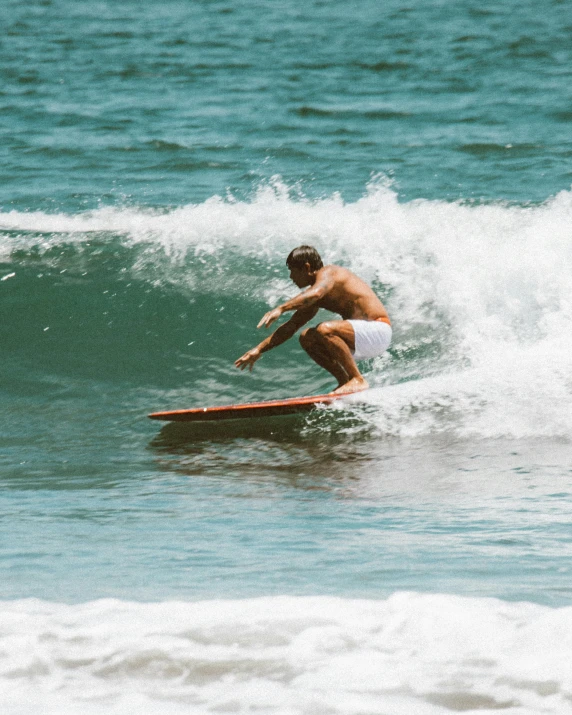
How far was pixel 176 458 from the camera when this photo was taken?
21.3 ft

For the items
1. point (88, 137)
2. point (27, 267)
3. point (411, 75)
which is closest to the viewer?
point (27, 267)

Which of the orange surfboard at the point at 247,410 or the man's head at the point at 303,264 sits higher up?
the man's head at the point at 303,264

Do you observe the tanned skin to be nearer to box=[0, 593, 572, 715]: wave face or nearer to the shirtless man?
the shirtless man

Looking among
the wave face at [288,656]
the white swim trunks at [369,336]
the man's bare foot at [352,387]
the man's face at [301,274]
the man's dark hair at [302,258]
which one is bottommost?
the man's bare foot at [352,387]

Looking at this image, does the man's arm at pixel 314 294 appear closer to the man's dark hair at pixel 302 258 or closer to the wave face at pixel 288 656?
the man's dark hair at pixel 302 258

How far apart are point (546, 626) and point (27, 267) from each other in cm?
852

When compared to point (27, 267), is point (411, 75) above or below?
above

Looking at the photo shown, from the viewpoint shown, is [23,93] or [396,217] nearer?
[396,217]

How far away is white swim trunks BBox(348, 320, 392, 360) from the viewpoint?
6.97 meters

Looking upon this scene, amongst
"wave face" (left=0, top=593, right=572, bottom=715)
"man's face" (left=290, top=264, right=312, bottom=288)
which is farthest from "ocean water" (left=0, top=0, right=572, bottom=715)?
"man's face" (left=290, top=264, right=312, bottom=288)

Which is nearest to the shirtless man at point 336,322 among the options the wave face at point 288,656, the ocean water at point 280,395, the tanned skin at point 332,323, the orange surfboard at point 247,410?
the tanned skin at point 332,323

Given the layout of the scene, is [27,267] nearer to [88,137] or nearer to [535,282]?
[535,282]

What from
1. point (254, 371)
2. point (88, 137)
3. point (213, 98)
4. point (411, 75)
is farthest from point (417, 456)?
point (411, 75)

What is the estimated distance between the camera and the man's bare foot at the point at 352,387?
6855mm
